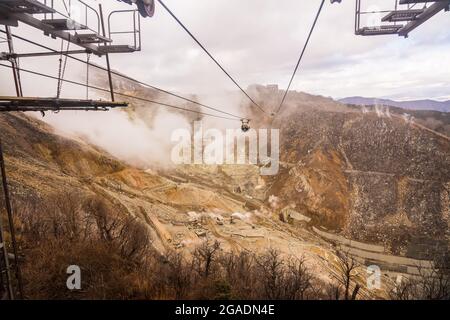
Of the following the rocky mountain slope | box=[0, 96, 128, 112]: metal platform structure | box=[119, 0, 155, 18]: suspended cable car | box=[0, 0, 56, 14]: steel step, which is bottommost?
the rocky mountain slope

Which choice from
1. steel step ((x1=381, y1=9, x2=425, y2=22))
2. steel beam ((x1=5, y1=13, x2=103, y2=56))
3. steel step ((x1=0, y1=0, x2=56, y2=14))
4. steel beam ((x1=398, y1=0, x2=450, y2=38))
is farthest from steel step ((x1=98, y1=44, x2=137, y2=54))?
steel beam ((x1=398, y1=0, x2=450, y2=38))

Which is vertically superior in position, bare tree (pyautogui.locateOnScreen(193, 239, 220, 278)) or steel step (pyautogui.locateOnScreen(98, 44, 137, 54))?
steel step (pyautogui.locateOnScreen(98, 44, 137, 54))

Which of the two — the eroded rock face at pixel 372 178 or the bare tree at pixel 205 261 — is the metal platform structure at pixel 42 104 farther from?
the eroded rock face at pixel 372 178

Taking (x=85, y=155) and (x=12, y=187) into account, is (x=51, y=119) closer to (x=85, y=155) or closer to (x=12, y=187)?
(x=85, y=155)

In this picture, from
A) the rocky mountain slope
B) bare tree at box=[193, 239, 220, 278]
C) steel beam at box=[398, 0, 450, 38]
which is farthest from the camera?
the rocky mountain slope

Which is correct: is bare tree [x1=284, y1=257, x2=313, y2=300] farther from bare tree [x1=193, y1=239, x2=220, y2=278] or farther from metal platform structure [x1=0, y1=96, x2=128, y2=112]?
metal platform structure [x1=0, y1=96, x2=128, y2=112]

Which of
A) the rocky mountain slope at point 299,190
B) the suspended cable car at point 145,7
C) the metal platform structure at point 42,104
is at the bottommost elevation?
Answer: the rocky mountain slope at point 299,190

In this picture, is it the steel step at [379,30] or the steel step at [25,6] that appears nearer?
the steel step at [25,6]

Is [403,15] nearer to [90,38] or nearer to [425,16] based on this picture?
[425,16]

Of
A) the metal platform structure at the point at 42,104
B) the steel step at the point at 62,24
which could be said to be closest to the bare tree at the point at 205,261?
the metal platform structure at the point at 42,104
